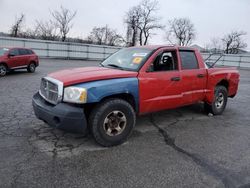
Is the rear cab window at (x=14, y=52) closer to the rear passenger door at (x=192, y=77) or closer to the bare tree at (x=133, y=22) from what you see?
the rear passenger door at (x=192, y=77)

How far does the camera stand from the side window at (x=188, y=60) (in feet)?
15.6

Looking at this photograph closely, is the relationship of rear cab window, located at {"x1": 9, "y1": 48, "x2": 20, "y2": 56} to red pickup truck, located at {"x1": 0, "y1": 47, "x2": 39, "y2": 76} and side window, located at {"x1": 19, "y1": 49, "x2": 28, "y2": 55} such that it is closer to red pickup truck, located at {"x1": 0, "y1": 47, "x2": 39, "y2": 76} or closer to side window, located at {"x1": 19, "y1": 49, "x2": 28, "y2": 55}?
red pickup truck, located at {"x1": 0, "y1": 47, "x2": 39, "y2": 76}

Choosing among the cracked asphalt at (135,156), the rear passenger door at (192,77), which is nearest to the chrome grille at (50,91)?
the cracked asphalt at (135,156)

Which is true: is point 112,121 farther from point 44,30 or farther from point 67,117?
point 44,30

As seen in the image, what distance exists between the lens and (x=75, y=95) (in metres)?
3.24

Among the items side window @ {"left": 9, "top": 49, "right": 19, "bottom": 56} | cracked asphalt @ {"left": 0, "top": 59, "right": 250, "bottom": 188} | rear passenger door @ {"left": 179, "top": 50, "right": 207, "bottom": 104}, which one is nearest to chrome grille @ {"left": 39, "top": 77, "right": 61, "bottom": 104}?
cracked asphalt @ {"left": 0, "top": 59, "right": 250, "bottom": 188}

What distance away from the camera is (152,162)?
314cm

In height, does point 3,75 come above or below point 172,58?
below

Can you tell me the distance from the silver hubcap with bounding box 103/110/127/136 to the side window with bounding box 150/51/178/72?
3.92 ft

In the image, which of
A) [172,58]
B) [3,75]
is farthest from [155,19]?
[172,58]

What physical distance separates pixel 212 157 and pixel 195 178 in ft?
2.48

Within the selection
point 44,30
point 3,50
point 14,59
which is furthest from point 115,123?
point 44,30

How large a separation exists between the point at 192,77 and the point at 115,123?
2.22 meters

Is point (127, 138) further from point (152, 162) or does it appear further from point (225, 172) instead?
point (225, 172)
